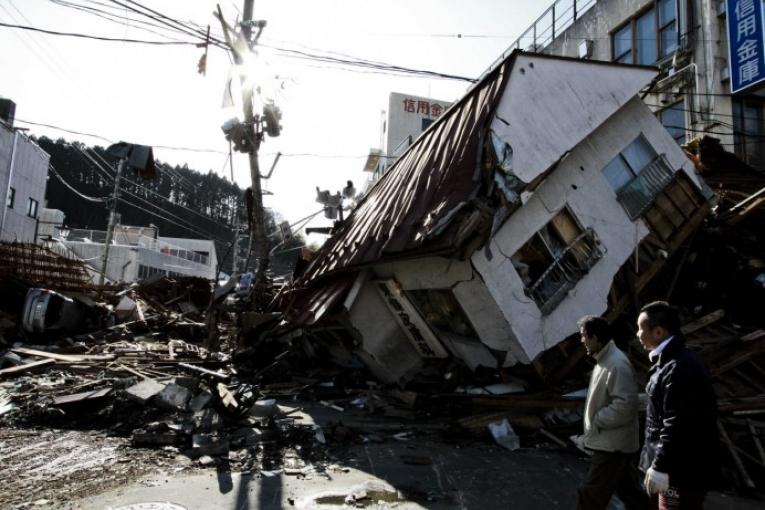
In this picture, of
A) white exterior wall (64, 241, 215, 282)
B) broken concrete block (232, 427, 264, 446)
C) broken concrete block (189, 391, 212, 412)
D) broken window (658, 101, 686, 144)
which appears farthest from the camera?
white exterior wall (64, 241, 215, 282)

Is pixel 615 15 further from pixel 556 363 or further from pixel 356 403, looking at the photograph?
pixel 356 403

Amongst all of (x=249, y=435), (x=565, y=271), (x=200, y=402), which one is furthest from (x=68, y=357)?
(x=565, y=271)

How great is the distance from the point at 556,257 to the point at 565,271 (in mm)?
304

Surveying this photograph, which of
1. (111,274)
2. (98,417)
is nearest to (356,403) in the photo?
(98,417)

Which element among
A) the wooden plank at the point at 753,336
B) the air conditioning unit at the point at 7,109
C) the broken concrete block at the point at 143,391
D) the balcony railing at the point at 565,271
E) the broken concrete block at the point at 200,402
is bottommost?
the broken concrete block at the point at 200,402

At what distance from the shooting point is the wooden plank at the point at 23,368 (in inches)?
362

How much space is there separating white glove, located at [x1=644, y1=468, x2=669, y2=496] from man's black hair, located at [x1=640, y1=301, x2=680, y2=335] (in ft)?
2.94

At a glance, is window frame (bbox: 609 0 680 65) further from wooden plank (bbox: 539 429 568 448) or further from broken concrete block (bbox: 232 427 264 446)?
broken concrete block (bbox: 232 427 264 446)

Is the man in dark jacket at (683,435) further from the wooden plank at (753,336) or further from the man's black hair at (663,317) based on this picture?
the wooden plank at (753,336)

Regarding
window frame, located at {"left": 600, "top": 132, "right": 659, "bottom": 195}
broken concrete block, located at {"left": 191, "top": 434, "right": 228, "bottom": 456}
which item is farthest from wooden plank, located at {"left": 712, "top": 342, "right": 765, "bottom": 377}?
broken concrete block, located at {"left": 191, "top": 434, "right": 228, "bottom": 456}

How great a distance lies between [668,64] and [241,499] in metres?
17.9

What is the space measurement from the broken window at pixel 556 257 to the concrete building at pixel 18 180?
89.8 feet

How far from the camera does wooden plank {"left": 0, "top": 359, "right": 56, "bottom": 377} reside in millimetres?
9188

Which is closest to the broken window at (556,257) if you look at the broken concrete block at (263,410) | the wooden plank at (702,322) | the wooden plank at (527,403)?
the wooden plank at (527,403)
